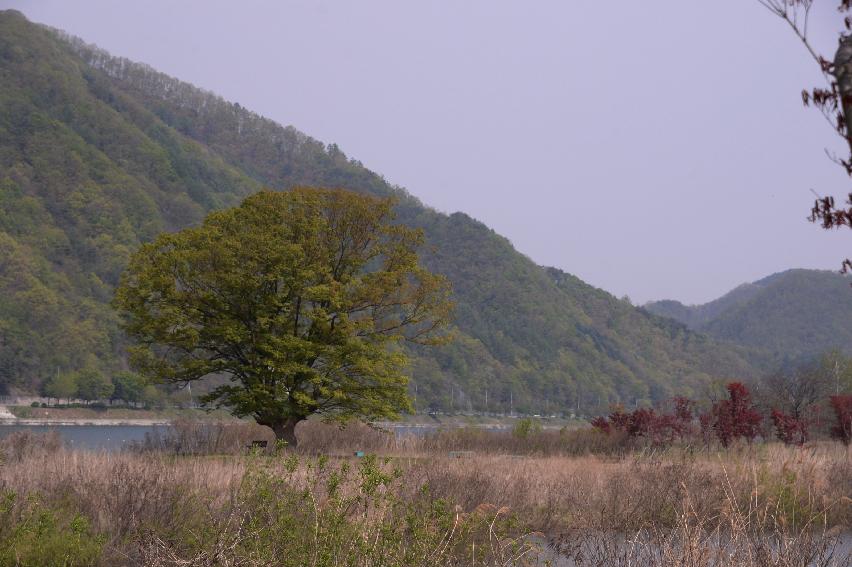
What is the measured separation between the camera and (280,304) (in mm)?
25891

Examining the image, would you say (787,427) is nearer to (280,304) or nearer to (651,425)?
(651,425)

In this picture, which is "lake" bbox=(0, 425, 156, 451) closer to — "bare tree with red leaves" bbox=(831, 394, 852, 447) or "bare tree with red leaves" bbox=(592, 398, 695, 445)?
"bare tree with red leaves" bbox=(592, 398, 695, 445)

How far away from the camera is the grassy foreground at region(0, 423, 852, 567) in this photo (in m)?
7.55

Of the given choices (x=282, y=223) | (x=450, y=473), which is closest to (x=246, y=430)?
(x=282, y=223)

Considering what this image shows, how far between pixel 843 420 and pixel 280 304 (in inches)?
760

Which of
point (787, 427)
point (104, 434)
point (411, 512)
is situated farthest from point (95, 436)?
point (411, 512)

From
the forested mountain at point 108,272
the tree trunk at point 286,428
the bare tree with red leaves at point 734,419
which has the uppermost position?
the forested mountain at point 108,272

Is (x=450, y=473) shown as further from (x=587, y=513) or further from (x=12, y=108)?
(x=12, y=108)

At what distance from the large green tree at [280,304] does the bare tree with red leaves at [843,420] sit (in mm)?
14156

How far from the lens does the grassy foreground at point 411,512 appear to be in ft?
24.8

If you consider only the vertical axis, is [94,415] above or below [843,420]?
below

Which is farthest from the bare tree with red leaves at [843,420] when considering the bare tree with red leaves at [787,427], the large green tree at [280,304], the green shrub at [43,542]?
the green shrub at [43,542]

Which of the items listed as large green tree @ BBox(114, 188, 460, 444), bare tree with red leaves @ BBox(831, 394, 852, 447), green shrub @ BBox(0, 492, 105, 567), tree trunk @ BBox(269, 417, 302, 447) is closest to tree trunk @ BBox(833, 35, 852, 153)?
green shrub @ BBox(0, 492, 105, 567)

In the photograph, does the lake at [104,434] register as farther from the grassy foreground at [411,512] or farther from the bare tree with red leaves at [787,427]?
the bare tree with red leaves at [787,427]
